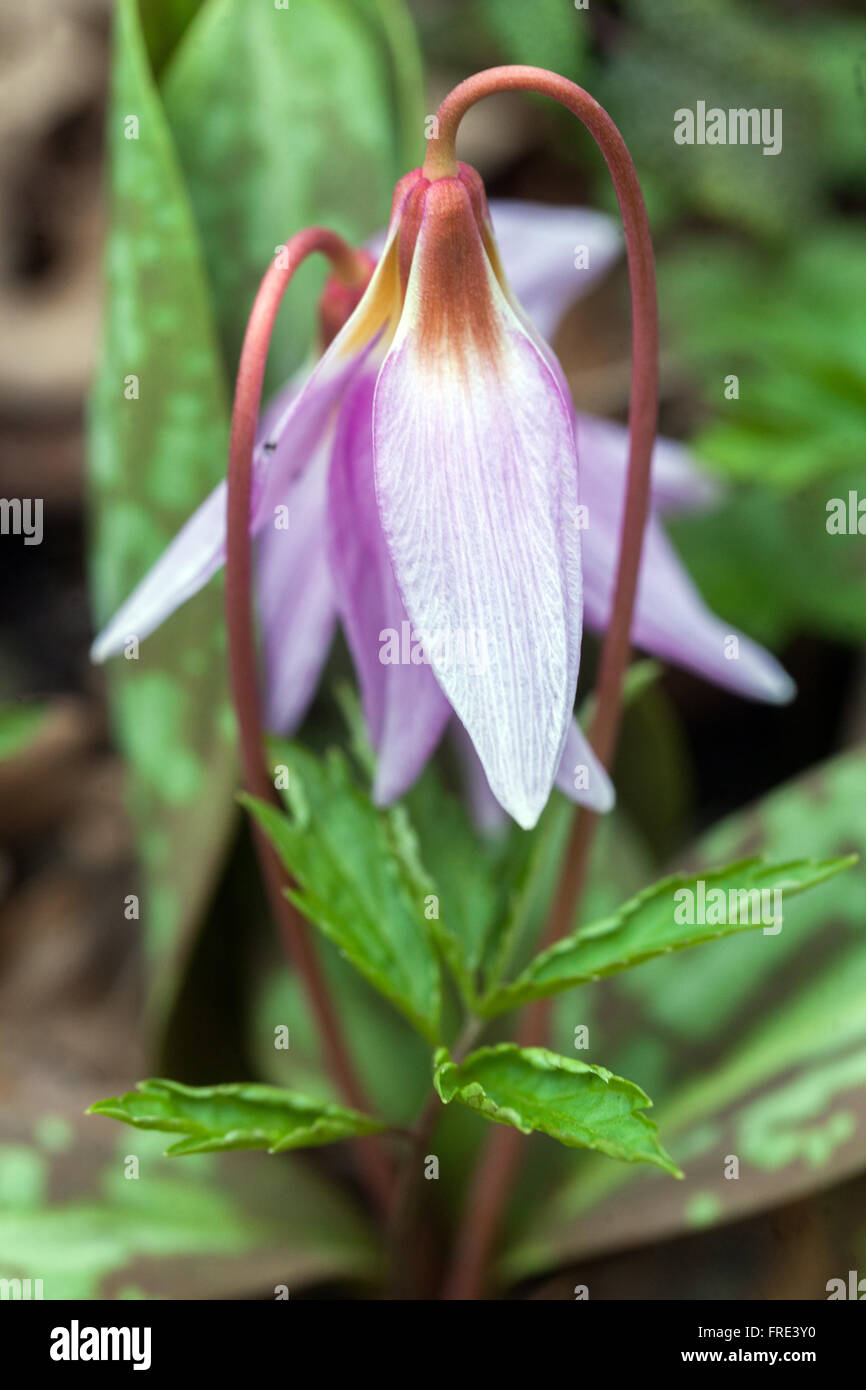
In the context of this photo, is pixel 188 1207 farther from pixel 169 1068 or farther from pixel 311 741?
pixel 311 741

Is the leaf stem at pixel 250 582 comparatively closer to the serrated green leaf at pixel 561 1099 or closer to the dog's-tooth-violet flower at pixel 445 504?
the dog's-tooth-violet flower at pixel 445 504

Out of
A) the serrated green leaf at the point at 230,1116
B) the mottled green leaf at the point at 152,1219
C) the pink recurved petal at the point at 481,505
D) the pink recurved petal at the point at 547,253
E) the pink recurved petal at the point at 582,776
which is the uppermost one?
the pink recurved petal at the point at 547,253

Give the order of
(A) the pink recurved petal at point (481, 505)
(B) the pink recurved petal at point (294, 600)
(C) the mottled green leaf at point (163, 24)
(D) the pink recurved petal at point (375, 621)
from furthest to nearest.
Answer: (C) the mottled green leaf at point (163, 24) < (B) the pink recurved petal at point (294, 600) < (D) the pink recurved petal at point (375, 621) < (A) the pink recurved petal at point (481, 505)

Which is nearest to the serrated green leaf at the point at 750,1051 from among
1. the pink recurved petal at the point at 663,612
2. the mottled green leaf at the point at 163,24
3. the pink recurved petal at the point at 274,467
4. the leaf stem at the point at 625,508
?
the leaf stem at the point at 625,508

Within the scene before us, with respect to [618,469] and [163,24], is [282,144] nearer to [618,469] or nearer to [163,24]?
[163,24]

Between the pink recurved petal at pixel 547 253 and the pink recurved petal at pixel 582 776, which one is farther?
the pink recurved petal at pixel 547 253

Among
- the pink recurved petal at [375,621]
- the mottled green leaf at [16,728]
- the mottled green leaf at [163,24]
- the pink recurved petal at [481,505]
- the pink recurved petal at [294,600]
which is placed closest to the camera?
the pink recurved petal at [481,505]
